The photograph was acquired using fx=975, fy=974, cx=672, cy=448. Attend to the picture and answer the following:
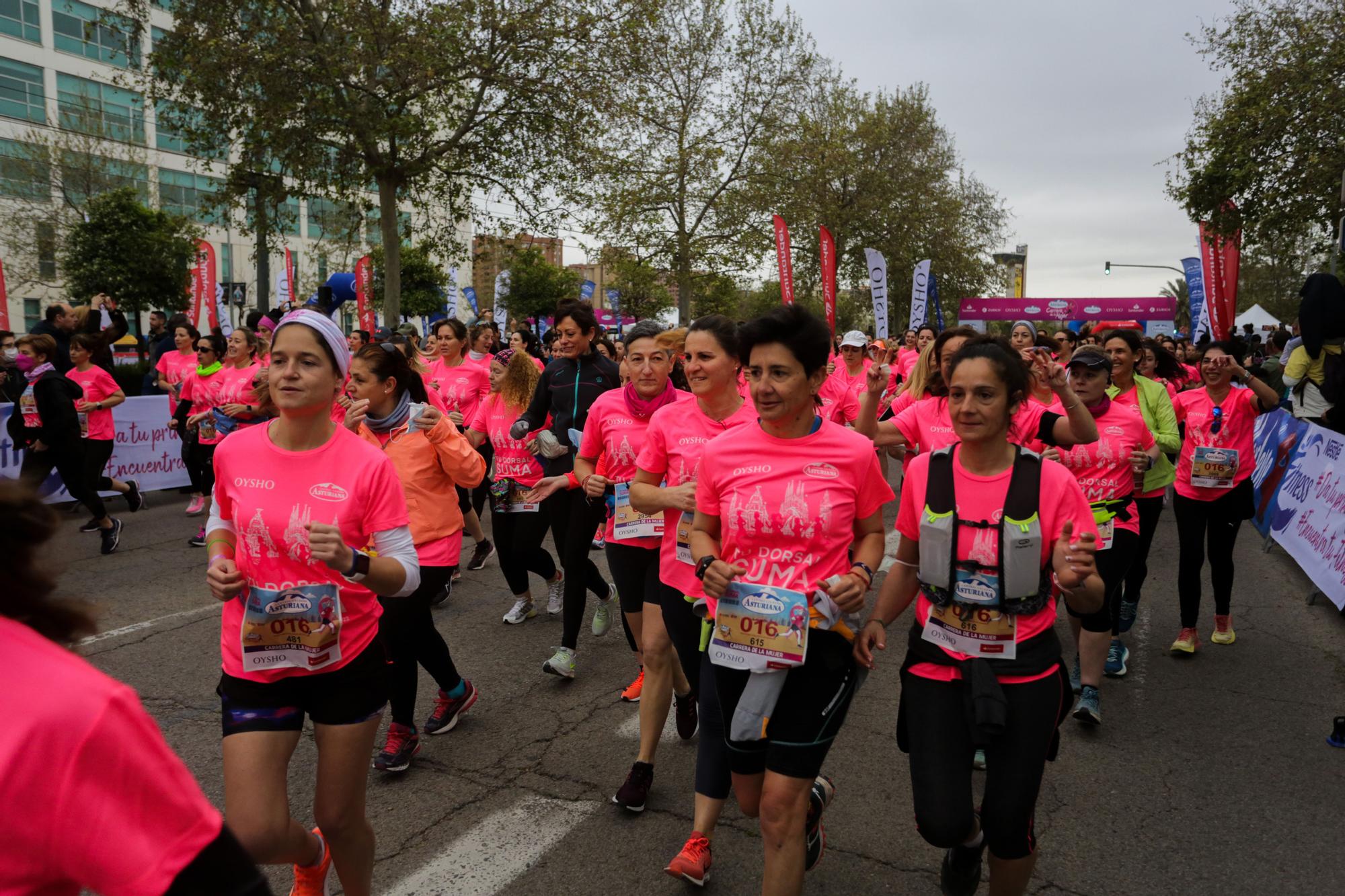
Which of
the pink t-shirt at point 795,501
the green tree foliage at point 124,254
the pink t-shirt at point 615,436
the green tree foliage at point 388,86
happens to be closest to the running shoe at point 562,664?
the pink t-shirt at point 615,436

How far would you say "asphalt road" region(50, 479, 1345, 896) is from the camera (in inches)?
144

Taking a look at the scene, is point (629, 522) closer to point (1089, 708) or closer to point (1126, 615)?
point (1089, 708)

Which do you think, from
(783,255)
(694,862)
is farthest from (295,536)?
(783,255)

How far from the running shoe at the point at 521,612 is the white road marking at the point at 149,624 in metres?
2.17

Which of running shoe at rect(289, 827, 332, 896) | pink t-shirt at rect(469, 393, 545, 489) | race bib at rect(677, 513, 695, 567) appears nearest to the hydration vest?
race bib at rect(677, 513, 695, 567)

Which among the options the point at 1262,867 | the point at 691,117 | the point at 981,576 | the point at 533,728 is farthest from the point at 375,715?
the point at 691,117

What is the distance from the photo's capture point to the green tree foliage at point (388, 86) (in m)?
16.8

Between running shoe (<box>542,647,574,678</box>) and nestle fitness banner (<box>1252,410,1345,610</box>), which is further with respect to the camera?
nestle fitness banner (<box>1252,410,1345,610</box>)

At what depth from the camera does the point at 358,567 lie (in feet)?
9.21

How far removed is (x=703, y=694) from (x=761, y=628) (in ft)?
1.67

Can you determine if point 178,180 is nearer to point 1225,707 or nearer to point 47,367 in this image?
point 47,367

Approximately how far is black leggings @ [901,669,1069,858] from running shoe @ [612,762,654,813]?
152cm

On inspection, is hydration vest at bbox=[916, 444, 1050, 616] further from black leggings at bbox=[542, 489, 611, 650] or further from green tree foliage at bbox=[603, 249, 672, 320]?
green tree foliage at bbox=[603, 249, 672, 320]

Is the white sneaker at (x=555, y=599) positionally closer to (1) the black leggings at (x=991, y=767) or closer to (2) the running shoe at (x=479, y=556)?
(2) the running shoe at (x=479, y=556)
